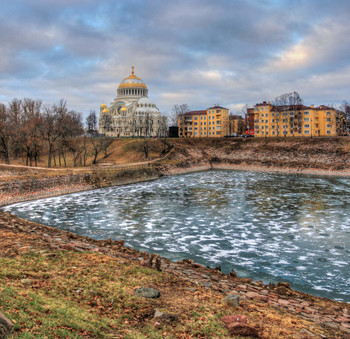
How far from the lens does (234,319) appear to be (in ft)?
32.1

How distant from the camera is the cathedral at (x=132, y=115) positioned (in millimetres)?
131000

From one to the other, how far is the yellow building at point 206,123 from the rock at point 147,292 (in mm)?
110016

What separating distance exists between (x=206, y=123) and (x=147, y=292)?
11431 centimetres

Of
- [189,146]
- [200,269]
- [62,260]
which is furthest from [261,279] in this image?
→ [189,146]

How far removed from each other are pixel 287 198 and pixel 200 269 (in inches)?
1030

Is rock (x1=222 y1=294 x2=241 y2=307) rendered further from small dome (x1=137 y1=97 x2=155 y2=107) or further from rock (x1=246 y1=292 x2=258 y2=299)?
small dome (x1=137 y1=97 x2=155 y2=107)

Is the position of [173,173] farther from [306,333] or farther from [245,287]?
[306,333]

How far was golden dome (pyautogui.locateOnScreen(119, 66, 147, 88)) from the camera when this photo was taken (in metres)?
147

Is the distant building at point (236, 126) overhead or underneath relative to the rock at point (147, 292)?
overhead

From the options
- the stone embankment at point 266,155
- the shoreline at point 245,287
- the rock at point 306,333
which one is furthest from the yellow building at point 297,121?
the rock at point 306,333

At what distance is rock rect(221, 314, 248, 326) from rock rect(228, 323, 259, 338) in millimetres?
220

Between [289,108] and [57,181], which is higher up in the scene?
[289,108]

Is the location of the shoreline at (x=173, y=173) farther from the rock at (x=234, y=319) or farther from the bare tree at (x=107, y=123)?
the bare tree at (x=107, y=123)

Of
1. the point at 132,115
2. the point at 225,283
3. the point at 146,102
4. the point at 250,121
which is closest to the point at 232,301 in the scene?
the point at 225,283
